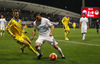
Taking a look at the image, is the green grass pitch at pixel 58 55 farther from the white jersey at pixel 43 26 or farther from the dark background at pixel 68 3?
the dark background at pixel 68 3

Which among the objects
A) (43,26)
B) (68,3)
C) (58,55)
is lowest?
(58,55)

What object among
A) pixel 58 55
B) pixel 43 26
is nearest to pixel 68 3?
Result: pixel 58 55

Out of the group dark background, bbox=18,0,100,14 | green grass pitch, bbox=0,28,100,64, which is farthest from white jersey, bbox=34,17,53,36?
dark background, bbox=18,0,100,14

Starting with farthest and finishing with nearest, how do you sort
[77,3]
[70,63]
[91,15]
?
[77,3], [91,15], [70,63]

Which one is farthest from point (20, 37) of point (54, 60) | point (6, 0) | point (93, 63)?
point (6, 0)

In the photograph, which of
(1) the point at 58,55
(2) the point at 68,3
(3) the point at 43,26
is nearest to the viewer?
(3) the point at 43,26

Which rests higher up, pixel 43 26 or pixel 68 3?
pixel 68 3

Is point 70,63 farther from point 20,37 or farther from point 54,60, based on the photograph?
point 20,37

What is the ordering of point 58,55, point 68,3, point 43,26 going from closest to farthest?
1. point 43,26
2. point 58,55
3. point 68,3

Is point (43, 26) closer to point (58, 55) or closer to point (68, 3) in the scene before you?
point (58, 55)

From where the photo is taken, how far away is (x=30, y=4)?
2825 inches

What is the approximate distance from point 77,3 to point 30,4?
1840cm

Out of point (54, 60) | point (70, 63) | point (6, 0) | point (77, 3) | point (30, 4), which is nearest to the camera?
point (70, 63)

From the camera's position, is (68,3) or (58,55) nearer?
(58,55)
